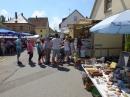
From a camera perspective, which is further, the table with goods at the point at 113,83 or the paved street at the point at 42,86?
the paved street at the point at 42,86

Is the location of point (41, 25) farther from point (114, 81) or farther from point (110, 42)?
point (114, 81)

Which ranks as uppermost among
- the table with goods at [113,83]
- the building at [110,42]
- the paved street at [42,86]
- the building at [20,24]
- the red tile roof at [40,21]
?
the red tile roof at [40,21]

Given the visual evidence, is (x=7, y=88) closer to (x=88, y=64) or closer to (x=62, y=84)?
(x=62, y=84)

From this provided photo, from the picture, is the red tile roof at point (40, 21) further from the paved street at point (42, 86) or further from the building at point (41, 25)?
the paved street at point (42, 86)

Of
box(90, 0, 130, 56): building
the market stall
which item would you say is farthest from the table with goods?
box(90, 0, 130, 56): building

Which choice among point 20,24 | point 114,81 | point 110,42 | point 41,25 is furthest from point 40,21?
point 114,81

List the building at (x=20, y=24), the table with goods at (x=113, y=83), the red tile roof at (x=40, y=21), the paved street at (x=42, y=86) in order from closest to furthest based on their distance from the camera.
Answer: the table with goods at (x=113, y=83) → the paved street at (x=42, y=86) → the building at (x=20, y=24) → the red tile roof at (x=40, y=21)

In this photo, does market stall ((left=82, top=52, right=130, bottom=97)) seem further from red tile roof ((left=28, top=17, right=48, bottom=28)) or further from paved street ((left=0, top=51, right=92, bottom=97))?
red tile roof ((left=28, top=17, right=48, bottom=28))

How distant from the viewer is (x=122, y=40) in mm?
11055

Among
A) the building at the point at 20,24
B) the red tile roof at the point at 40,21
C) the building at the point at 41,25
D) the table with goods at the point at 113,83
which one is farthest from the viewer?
the red tile roof at the point at 40,21

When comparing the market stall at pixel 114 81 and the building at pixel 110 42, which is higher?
the building at pixel 110 42

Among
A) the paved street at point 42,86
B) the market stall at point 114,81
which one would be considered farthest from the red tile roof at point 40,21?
the market stall at point 114,81

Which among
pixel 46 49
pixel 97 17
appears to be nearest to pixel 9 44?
pixel 46 49

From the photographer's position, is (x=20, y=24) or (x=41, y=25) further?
(x=41, y=25)
